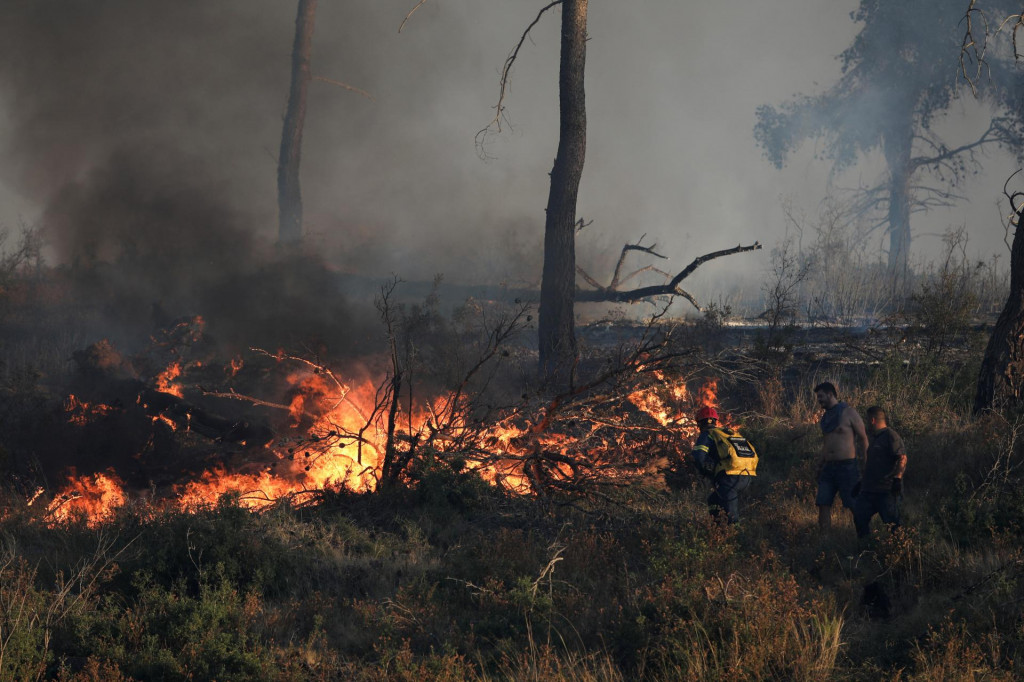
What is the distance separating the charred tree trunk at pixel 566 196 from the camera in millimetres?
11844

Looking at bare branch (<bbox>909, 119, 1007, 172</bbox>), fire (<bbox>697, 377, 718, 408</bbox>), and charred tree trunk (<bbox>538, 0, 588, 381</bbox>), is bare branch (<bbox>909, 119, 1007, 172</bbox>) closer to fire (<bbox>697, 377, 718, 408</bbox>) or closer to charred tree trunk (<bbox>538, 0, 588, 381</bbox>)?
charred tree trunk (<bbox>538, 0, 588, 381</bbox>)

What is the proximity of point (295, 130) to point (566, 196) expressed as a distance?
1130 centimetres

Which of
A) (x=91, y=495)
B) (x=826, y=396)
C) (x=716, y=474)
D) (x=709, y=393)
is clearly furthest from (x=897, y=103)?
(x=91, y=495)

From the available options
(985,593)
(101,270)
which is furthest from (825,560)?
(101,270)

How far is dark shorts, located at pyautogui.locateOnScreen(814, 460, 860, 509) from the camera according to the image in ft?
23.3

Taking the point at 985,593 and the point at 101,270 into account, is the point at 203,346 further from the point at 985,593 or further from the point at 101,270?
the point at 985,593

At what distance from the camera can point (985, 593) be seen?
17.3 ft

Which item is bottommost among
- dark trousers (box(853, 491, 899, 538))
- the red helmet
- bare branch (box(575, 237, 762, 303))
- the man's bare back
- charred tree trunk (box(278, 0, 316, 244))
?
dark trousers (box(853, 491, 899, 538))

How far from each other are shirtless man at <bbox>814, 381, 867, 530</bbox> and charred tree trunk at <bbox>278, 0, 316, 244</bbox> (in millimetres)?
15870

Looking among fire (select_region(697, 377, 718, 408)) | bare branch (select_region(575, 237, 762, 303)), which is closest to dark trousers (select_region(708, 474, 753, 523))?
fire (select_region(697, 377, 718, 408))

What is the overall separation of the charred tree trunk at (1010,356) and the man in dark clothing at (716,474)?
4504 millimetres

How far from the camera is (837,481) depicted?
7168 mm

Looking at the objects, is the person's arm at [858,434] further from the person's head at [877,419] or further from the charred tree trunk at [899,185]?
the charred tree trunk at [899,185]

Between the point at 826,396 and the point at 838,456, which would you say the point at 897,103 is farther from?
the point at 838,456
